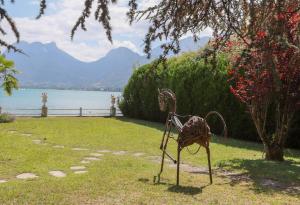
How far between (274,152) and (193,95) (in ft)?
29.6

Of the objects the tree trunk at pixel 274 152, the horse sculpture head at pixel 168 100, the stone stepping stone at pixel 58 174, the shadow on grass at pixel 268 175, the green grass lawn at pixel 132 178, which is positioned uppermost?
the horse sculpture head at pixel 168 100

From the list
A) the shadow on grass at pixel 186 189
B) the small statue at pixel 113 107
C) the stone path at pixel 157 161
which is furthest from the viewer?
the small statue at pixel 113 107

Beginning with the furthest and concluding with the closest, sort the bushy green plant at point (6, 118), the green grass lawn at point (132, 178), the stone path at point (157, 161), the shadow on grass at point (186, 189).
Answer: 1. the bushy green plant at point (6, 118)
2. the stone path at point (157, 161)
3. the shadow on grass at point (186, 189)
4. the green grass lawn at point (132, 178)

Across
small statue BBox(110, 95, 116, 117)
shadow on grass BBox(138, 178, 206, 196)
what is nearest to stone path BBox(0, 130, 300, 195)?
shadow on grass BBox(138, 178, 206, 196)

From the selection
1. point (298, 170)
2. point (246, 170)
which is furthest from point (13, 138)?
point (298, 170)

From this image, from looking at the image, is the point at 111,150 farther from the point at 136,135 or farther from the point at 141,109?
the point at 141,109

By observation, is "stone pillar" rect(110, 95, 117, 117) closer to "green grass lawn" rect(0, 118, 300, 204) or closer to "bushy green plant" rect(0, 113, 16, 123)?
"bushy green plant" rect(0, 113, 16, 123)

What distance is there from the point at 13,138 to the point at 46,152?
357 centimetres

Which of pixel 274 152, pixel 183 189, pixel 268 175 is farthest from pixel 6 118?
pixel 183 189

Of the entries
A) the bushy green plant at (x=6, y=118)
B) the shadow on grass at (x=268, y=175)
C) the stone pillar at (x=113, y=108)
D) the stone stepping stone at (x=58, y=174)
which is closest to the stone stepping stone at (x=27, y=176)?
the stone stepping stone at (x=58, y=174)

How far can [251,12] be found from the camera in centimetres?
342

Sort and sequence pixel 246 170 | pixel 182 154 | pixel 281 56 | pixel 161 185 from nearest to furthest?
pixel 161 185 < pixel 246 170 < pixel 281 56 < pixel 182 154

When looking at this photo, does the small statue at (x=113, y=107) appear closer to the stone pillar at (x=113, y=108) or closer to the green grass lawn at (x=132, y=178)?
the stone pillar at (x=113, y=108)

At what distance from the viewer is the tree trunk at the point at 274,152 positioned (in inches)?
471
